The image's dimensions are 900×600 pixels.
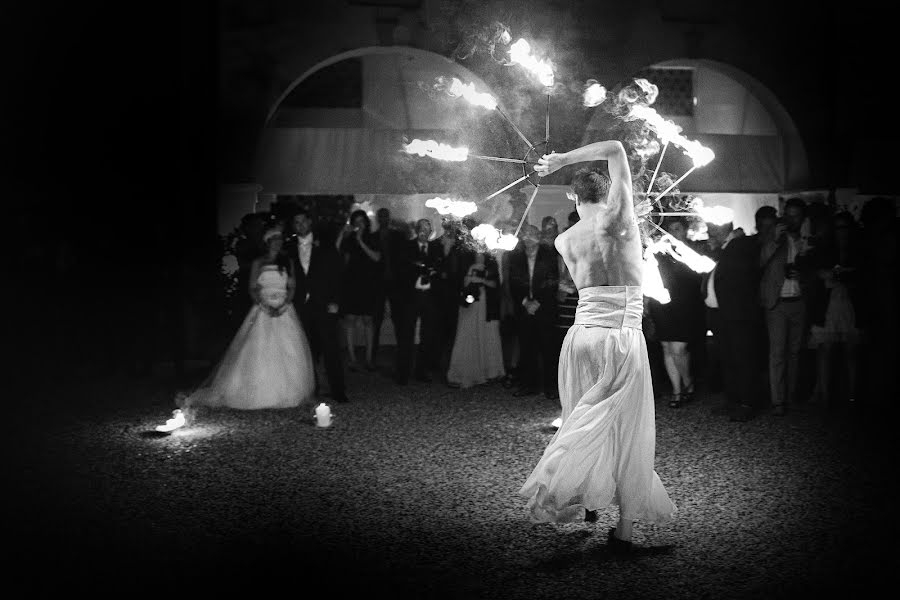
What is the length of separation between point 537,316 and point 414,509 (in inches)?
223

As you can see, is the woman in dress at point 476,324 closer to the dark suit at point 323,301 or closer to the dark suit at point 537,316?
the dark suit at point 537,316

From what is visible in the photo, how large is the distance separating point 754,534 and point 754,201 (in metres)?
13.2

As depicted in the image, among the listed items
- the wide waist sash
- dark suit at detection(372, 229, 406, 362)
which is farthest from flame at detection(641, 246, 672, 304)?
dark suit at detection(372, 229, 406, 362)

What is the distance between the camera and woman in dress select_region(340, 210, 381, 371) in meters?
13.9

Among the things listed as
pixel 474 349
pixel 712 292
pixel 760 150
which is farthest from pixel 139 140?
pixel 760 150

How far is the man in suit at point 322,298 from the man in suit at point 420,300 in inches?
66.8

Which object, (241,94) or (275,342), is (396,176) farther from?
(275,342)

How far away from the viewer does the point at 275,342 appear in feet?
35.7

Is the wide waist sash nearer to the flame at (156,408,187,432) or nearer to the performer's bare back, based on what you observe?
the performer's bare back

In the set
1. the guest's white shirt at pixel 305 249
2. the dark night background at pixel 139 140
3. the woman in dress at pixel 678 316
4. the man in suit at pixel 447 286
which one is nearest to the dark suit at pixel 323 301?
the guest's white shirt at pixel 305 249

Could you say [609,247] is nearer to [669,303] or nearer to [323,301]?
[669,303]

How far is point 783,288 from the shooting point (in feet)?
34.2

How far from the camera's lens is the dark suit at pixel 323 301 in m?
11.1

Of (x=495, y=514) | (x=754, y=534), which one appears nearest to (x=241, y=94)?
(x=495, y=514)
